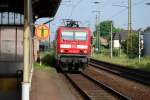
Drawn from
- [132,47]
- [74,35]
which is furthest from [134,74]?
[132,47]

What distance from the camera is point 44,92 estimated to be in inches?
789

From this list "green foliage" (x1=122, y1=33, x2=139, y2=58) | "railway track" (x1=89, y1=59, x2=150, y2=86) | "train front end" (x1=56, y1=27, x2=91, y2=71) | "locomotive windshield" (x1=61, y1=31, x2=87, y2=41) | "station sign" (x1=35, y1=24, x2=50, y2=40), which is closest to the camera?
"station sign" (x1=35, y1=24, x2=50, y2=40)

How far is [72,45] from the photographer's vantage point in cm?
3350

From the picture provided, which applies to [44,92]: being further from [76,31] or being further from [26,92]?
[76,31]

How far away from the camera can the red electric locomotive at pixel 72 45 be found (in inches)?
1313

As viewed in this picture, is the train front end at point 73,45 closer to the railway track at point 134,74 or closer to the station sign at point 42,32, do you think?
the railway track at point 134,74

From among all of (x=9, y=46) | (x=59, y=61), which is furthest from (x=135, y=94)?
(x=9, y=46)

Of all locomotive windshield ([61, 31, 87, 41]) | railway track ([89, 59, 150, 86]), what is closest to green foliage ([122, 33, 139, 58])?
railway track ([89, 59, 150, 86])

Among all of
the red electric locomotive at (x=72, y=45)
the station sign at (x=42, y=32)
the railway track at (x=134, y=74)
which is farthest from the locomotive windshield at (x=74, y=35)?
the station sign at (x=42, y=32)

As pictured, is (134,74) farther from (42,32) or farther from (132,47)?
(132,47)

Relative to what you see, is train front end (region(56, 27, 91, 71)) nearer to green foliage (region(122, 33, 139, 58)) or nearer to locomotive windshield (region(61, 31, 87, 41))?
locomotive windshield (region(61, 31, 87, 41))

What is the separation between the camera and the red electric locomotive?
33.3 metres

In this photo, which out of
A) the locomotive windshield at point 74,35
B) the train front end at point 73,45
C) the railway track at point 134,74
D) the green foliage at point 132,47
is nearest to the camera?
the railway track at point 134,74

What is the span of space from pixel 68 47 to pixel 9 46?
13.6 feet
